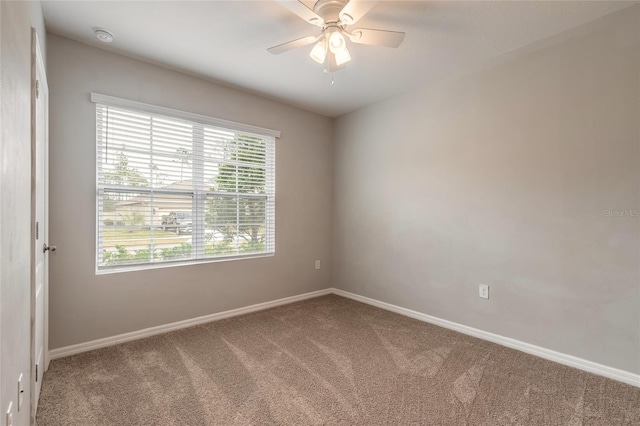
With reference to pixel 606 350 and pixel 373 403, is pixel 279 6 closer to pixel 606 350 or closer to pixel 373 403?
pixel 373 403

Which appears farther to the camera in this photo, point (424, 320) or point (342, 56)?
point (424, 320)

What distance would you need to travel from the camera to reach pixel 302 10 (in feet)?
6.02

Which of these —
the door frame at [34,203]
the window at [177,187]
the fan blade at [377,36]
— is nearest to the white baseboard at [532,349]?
the window at [177,187]

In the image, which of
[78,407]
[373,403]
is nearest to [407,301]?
[373,403]

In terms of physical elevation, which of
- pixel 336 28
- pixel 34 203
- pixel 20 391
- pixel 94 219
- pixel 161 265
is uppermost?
pixel 336 28

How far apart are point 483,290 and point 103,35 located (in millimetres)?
3758

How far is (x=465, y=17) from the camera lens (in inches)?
85.7

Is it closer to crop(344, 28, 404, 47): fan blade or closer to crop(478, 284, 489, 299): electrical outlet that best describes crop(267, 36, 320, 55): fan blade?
crop(344, 28, 404, 47): fan blade

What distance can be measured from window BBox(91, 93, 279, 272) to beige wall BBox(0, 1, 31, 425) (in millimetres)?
1186

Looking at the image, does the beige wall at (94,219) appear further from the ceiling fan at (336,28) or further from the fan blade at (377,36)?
the fan blade at (377,36)

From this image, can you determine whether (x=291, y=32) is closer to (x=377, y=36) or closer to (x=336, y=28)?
(x=336, y=28)

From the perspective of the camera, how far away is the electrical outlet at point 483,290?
286 centimetres

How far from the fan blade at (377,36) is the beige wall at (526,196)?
134cm

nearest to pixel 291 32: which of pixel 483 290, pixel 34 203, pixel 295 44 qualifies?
pixel 295 44
